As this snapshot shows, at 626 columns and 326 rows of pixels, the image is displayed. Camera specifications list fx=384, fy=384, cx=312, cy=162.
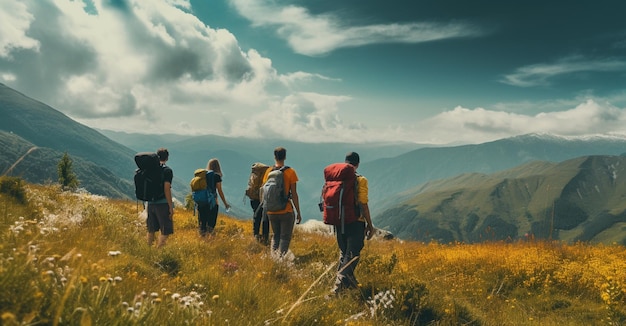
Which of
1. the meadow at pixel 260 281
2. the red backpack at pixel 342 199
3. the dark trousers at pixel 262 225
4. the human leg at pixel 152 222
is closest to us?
the meadow at pixel 260 281

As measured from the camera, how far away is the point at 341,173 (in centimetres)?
847

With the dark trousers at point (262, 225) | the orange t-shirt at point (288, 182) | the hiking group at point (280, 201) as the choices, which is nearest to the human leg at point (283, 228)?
the hiking group at point (280, 201)

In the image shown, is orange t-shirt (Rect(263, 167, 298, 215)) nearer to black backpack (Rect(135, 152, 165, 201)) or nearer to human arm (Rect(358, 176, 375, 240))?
human arm (Rect(358, 176, 375, 240))

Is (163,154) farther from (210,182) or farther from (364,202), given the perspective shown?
(364,202)

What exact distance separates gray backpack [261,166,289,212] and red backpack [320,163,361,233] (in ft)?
5.82

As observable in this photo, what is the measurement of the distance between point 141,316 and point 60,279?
2.52 ft

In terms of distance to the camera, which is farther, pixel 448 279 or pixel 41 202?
pixel 41 202

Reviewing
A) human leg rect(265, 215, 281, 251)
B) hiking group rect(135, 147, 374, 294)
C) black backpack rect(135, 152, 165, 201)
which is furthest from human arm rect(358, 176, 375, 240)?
black backpack rect(135, 152, 165, 201)

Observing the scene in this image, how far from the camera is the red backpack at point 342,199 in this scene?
835cm

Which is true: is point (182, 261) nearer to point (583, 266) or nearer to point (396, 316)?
point (396, 316)

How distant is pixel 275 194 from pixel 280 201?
0.23 metres

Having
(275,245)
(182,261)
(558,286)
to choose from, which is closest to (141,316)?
(182,261)

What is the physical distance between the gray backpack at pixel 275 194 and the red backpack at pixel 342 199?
1773 millimetres

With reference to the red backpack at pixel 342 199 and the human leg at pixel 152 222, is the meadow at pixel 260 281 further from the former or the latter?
the red backpack at pixel 342 199
